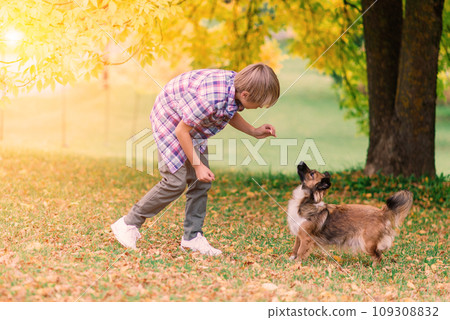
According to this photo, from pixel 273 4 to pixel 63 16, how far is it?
5543mm

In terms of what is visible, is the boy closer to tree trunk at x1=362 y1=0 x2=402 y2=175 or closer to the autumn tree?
the autumn tree

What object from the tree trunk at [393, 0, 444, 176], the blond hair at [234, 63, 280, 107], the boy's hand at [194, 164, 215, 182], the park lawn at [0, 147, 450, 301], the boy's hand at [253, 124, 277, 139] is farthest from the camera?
the tree trunk at [393, 0, 444, 176]

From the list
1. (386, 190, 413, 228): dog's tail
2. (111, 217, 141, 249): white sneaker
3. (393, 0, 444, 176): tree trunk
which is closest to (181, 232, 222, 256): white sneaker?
(111, 217, 141, 249): white sneaker

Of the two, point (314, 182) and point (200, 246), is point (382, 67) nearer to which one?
point (314, 182)

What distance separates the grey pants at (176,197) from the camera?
4594 mm

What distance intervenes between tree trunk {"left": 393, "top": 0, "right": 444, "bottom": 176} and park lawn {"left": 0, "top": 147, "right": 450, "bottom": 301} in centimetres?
44

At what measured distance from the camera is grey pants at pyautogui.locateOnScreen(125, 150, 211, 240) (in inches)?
181

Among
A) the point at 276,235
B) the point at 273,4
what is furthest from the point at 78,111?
the point at 276,235

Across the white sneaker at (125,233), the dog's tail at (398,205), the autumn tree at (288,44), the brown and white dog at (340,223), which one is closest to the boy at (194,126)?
the white sneaker at (125,233)

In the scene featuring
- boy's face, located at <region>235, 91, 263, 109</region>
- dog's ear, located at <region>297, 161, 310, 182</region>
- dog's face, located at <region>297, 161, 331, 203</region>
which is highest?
boy's face, located at <region>235, 91, 263, 109</region>

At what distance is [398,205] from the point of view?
4.77 m

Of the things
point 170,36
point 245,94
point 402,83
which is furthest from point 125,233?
point 170,36

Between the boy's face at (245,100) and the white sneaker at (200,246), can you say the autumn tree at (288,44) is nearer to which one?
the boy's face at (245,100)

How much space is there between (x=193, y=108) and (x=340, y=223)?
1729 mm
